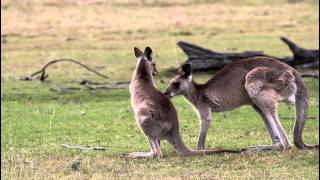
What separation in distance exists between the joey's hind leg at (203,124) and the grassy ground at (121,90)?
0.42m

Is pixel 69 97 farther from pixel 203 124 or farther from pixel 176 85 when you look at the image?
pixel 203 124

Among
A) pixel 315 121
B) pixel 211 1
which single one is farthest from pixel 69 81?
pixel 211 1

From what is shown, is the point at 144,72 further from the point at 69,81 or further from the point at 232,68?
the point at 69,81

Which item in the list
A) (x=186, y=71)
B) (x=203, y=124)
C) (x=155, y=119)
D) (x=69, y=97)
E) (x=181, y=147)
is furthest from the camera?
(x=69, y=97)

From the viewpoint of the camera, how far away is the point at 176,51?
23.2m

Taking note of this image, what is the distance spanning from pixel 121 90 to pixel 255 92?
8.00m

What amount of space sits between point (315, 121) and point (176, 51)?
10420 millimetres

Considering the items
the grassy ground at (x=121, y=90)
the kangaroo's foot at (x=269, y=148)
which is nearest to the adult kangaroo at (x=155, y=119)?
the grassy ground at (x=121, y=90)

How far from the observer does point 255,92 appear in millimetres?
9422

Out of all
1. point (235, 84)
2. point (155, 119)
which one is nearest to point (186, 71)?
point (235, 84)

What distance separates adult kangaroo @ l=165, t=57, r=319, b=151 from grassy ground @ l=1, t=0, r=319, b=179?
1.56 feet

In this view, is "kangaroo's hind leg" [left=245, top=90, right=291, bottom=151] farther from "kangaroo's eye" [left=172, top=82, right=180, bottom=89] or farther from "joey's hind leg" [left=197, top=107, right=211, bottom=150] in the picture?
"kangaroo's eye" [left=172, top=82, right=180, bottom=89]

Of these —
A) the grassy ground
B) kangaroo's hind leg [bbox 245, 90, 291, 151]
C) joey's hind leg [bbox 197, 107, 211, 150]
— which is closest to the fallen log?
the grassy ground

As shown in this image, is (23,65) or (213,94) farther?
(23,65)
